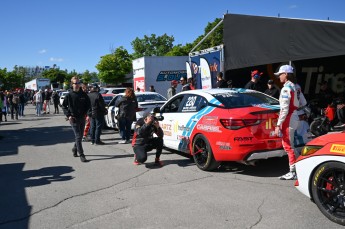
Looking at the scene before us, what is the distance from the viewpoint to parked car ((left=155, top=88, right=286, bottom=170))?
18.1 feet

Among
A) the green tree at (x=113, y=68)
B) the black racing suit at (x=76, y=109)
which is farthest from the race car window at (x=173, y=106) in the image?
the green tree at (x=113, y=68)

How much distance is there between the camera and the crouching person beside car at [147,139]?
23.0 feet

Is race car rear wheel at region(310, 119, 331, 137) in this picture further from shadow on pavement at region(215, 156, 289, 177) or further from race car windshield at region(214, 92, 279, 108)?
race car windshield at region(214, 92, 279, 108)

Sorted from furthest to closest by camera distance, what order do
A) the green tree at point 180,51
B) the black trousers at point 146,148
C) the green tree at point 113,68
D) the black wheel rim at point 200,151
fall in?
the green tree at point 180,51, the green tree at point 113,68, the black trousers at point 146,148, the black wheel rim at point 200,151

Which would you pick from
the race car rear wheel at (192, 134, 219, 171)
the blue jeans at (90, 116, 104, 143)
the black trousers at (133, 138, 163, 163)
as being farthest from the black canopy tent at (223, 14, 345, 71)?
the blue jeans at (90, 116, 104, 143)

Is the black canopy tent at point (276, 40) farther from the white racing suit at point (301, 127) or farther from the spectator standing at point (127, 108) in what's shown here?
the spectator standing at point (127, 108)

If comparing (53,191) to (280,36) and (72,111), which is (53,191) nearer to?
(72,111)

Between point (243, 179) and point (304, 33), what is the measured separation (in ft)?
12.9

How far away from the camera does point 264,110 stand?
5.67 meters

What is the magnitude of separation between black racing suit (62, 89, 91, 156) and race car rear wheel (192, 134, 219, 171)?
2778mm

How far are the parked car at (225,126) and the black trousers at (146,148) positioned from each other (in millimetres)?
379

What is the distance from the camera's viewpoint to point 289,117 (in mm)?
5309

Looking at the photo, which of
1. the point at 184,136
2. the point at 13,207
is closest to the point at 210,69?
the point at 184,136

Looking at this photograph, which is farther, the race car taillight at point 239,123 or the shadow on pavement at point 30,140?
the shadow on pavement at point 30,140
